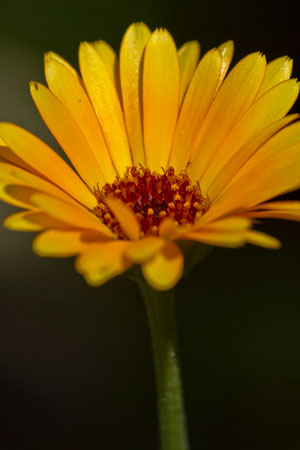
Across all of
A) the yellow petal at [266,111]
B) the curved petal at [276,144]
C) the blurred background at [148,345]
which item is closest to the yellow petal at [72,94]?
the yellow petal at [266,111]

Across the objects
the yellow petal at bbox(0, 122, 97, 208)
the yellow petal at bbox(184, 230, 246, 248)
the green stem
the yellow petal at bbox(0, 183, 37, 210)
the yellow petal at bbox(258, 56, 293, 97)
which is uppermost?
the yellow petal at bbox(258, 56, 293, 97)

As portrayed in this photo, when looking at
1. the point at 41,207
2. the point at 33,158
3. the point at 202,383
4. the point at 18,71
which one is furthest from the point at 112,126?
the point at 18,71

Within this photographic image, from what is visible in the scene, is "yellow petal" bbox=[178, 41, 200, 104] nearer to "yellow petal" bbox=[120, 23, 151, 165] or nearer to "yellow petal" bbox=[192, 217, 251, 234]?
"yellow petal" bbox=[120, 23, 151, 165]

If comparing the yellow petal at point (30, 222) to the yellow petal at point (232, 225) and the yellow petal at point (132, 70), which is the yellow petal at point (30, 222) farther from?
the yellow petal at point (132, 70)

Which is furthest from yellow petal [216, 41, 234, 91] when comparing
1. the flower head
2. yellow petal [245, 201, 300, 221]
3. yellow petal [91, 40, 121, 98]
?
yellow petal [245, 201, 300, 221]

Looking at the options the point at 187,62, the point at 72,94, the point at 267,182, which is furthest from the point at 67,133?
the point at 267,182

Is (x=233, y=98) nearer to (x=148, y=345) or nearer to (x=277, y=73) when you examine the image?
(x=277, y=73)
